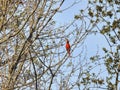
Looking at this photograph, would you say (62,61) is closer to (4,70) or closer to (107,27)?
(4,70)

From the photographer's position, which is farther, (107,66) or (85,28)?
(107,66)

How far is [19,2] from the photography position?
5.39 meters

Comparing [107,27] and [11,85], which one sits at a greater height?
[107,27]

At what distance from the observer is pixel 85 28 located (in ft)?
18.7

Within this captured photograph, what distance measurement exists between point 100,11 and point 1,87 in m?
7.57

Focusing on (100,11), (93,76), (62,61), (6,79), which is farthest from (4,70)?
(100,11)

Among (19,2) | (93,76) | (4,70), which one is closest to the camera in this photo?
(19,2)

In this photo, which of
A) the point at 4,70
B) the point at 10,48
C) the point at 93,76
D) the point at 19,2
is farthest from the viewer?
the point at 93,76

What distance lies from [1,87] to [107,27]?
794 cm

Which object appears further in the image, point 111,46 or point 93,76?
point 111,46

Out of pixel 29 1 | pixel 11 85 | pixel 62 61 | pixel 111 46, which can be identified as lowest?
pixel 11 85

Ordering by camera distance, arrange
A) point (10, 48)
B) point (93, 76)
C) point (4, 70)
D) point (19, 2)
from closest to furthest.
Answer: point (19, 2)
point (4, 70)
point (10, 48)
point (93, 76)

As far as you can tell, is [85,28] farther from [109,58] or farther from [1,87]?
[109,58]

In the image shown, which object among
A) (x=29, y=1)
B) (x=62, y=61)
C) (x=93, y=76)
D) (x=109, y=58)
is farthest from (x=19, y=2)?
(x=109, y=58)
